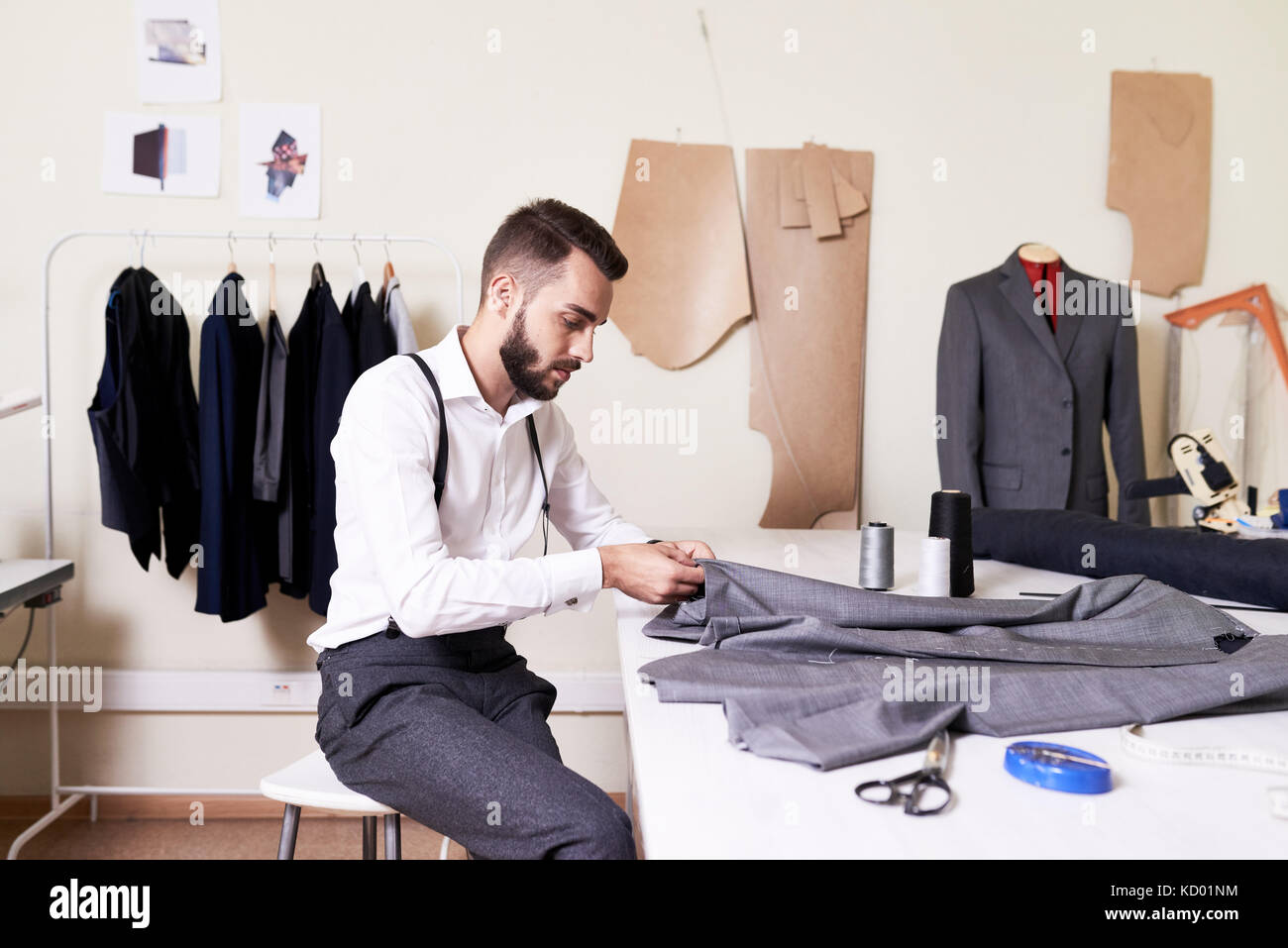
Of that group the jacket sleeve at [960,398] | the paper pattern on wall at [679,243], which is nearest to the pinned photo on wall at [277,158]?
the paper pattern on wall at [679,243]

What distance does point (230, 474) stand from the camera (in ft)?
9.18

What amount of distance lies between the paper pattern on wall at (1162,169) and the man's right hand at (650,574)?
2.49m

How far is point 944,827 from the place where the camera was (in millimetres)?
775

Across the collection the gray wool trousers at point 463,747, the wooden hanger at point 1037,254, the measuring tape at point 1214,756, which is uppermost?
the wooden hanger at point 1037,254

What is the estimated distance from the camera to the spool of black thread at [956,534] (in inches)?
64.8

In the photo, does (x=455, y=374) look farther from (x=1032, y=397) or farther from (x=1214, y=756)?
(x=1032, y=397)

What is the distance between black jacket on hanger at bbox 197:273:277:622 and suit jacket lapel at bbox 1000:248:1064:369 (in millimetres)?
2207

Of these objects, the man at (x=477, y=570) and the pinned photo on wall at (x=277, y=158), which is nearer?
the man at (x=477, y=570)

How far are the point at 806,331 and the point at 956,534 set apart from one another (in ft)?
5.33

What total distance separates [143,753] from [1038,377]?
9.61 ft

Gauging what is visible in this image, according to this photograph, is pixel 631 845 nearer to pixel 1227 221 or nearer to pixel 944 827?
pixel 944 827

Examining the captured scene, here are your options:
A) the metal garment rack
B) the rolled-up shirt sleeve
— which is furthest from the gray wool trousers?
the metal garment rack

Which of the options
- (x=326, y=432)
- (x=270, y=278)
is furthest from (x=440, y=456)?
(x=270, y=278)

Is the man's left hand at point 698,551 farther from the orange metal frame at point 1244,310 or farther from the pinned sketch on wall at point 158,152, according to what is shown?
the orange metal frame at point 1244,310
